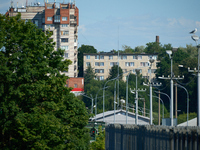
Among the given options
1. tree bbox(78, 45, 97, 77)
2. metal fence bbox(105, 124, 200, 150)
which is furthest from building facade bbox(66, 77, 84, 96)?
metal fence bbox(105, 124, 200, 150)

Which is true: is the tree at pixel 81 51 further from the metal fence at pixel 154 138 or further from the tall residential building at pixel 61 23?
the metal fence at pixel 154 138

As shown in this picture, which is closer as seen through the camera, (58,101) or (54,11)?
(58,101)

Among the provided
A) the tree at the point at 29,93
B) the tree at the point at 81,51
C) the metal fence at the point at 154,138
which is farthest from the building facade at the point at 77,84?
the metal fence at the point at 154,138

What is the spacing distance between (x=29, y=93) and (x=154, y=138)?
1534 cm

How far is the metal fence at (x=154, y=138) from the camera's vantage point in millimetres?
13016

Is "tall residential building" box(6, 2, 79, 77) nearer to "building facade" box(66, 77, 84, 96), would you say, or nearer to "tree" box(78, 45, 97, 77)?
"building facade" box(66, 77, 84, 96)

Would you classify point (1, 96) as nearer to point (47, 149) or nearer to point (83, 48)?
point (47, 149)

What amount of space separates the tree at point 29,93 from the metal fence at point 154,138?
6803 mm

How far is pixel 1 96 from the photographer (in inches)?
1208

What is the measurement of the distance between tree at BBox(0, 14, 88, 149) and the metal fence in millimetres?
6803

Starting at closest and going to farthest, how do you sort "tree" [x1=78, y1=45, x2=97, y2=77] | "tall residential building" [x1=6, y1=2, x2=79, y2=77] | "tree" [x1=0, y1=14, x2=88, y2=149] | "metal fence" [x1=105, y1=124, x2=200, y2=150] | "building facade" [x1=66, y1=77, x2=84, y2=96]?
"metal fence" [x1=105, y1=124, x2=200, y2=150], "tree" [x1=0, y1=14, x2=88, y2=149], "tall residential building" [x1=6, y1=2, x2=79, y2=77], "building facade" [x1=66, y1=77, x2=84, y2=96], "tree" [x1=78, y1=45, x2=97, y2=77]

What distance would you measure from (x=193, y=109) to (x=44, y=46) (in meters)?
79.9

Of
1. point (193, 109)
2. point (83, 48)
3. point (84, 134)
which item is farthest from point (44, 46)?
point (83, 48)

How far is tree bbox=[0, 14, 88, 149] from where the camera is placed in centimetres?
2980
